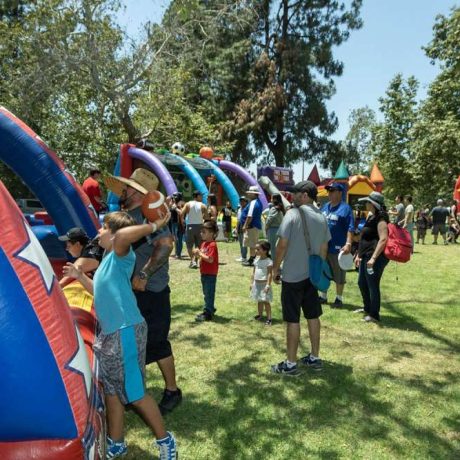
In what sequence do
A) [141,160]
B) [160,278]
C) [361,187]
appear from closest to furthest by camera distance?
1. [160,278]
2. [141,160]
3. [361,187]

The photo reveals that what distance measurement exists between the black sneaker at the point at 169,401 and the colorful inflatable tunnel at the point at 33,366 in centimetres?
174

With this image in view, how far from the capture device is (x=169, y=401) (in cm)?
403

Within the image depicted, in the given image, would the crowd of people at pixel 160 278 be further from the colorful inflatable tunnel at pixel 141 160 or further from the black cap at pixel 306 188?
the colorful inflatable tunnel at pixel 141 160

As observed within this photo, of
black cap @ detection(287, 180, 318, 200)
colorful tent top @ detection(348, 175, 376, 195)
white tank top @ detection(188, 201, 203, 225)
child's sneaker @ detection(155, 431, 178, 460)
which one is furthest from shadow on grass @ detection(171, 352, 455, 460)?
colorful tent top @ detection(348, 175, 376, 195)

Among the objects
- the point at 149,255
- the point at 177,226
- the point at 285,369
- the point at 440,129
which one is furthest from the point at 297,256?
the point at 440,129

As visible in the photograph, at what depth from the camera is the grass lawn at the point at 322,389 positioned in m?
3.52

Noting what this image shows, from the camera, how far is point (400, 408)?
409cm

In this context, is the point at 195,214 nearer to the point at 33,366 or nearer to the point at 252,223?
the point at 252,223

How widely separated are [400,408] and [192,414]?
184cm

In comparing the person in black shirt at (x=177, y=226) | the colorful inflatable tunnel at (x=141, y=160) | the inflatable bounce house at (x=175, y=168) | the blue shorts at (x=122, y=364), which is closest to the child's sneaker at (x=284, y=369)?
the blue shorts at (x=122, y=364)

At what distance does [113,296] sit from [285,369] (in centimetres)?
246

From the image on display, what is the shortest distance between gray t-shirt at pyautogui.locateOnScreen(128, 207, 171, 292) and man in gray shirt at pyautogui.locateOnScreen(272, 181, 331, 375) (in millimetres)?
1321

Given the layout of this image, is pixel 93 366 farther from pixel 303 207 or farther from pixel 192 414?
pixel 303 207

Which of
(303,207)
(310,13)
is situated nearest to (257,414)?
(303,207)
